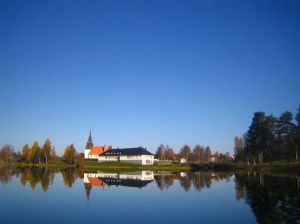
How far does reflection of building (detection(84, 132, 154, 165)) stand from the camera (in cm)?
11244

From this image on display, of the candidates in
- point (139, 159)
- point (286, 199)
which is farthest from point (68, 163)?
point (286, 199)

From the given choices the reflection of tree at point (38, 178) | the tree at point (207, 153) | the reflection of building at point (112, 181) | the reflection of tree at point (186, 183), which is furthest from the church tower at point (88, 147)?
the reflection of tree at point (186, 183)

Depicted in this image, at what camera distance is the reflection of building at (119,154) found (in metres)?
112

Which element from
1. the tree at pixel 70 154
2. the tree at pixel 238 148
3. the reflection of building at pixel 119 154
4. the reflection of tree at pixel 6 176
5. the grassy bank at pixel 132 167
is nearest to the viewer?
the reflection of tree at pixel 6 176

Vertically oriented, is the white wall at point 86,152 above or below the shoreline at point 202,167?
above

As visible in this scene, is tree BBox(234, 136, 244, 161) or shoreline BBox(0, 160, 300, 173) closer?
shoreline BBox(0, 160, 300, 173)

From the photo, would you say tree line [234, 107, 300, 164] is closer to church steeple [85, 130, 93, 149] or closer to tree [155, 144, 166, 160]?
tree [155, 144, 166, 160]

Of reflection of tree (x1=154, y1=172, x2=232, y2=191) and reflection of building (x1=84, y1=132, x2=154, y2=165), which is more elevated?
reflection of building (x1=84, y1=132, x2=154, y2=165)

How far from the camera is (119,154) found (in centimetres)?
12244

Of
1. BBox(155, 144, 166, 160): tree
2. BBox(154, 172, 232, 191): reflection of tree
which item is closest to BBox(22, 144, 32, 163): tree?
BBox(155, 144, 166, 160): tree

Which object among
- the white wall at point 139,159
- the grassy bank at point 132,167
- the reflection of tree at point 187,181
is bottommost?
the grassy bank at point 132,167

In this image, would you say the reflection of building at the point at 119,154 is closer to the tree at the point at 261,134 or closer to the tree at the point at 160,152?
the tree at the point at 160,152

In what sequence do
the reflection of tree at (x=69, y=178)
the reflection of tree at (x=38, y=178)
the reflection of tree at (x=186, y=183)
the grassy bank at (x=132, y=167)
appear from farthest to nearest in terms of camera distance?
the grassy bank at (x=132, y=167) < the reflection of tree at (x=69, y=178) < the reflection of tree at (x=38, y=178) < the reflection of tree at (x=186, y=183)

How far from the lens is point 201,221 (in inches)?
740
